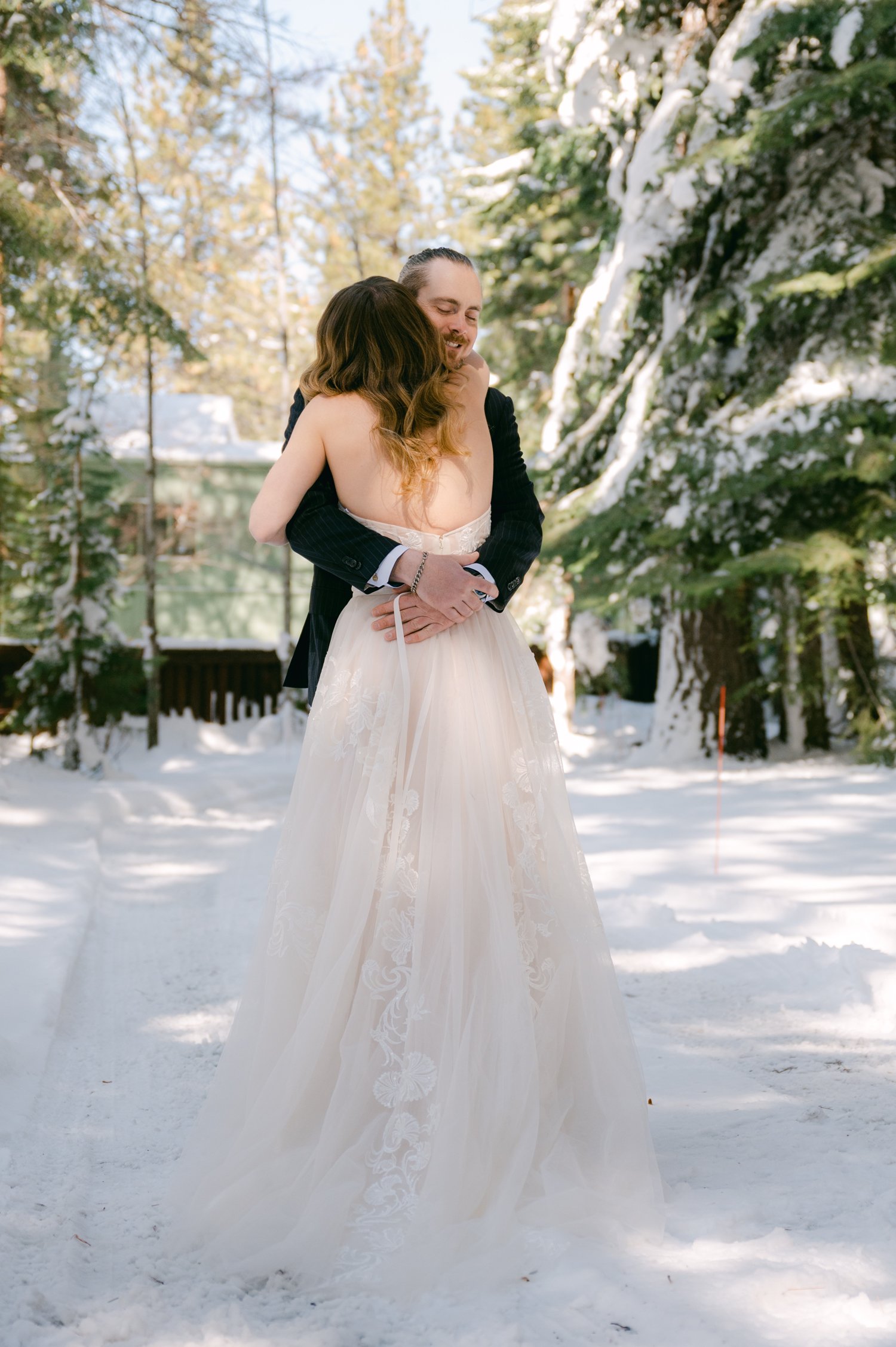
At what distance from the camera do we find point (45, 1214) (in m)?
2.70

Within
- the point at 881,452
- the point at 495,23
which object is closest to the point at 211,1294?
the point at 881,452

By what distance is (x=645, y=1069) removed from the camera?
12.3 ft

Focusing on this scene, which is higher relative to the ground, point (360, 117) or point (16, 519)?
point (360, 117)

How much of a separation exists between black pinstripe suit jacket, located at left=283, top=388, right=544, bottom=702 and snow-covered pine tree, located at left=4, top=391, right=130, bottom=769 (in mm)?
9637

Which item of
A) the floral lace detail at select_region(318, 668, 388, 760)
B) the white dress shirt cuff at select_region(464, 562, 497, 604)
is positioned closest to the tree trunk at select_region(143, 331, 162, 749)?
the floral lace detail at select_region(318, 668, 388, 760)

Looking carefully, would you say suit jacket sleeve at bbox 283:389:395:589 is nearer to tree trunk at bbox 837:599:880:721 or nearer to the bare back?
the bare back

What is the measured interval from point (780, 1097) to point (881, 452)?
6.84 m

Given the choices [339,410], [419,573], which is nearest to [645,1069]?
[419,573]

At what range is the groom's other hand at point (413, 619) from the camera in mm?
2875

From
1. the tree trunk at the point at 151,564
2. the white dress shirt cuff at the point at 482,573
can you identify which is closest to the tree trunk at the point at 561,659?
the tree trunk at the point at 151,564

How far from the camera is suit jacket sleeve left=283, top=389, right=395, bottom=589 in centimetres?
284

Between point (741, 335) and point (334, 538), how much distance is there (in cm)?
844

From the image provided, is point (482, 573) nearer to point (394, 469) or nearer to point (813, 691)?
point (394, 469)

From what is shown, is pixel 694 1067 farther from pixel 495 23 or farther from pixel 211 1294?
pixel 495 23
